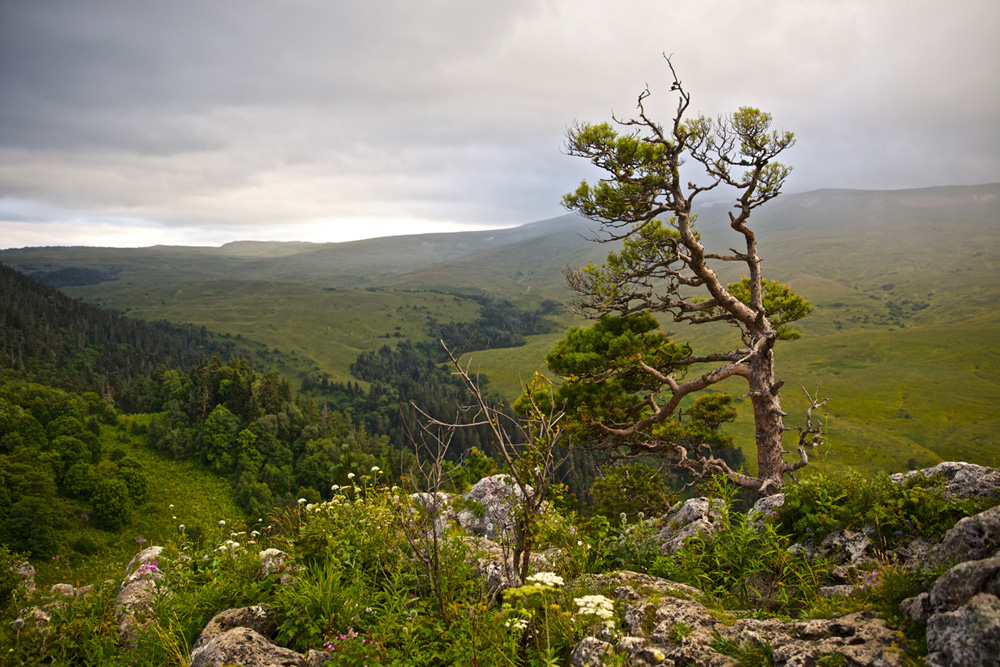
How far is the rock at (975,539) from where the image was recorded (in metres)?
4.05

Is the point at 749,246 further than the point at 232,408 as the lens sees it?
No

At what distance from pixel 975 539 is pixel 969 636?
66.0 inches

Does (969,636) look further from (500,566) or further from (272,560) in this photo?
(272,560)

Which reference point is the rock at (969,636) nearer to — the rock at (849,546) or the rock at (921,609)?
the rock at (921,609)

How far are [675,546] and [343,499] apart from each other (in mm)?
5384

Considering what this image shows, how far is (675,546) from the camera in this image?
7520 millimetres

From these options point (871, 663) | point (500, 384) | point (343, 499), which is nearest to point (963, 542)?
point (871, 663)

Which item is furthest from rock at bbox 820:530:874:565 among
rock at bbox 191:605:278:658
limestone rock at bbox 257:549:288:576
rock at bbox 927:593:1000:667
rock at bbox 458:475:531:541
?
limestone rock at bbox 257:549:288:576

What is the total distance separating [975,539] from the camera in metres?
4.12

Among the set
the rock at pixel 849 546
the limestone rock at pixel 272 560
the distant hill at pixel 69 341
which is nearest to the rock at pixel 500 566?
the limestone rock at pixel 272 560

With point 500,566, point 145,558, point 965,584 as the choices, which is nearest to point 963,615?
point 965,584

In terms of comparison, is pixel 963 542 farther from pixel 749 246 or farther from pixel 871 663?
pixel 749 246

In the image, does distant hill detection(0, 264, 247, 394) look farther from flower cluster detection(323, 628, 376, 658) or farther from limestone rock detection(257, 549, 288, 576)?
flower cluster detection(323, 628, 376, 658)

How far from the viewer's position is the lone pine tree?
13.6 m
